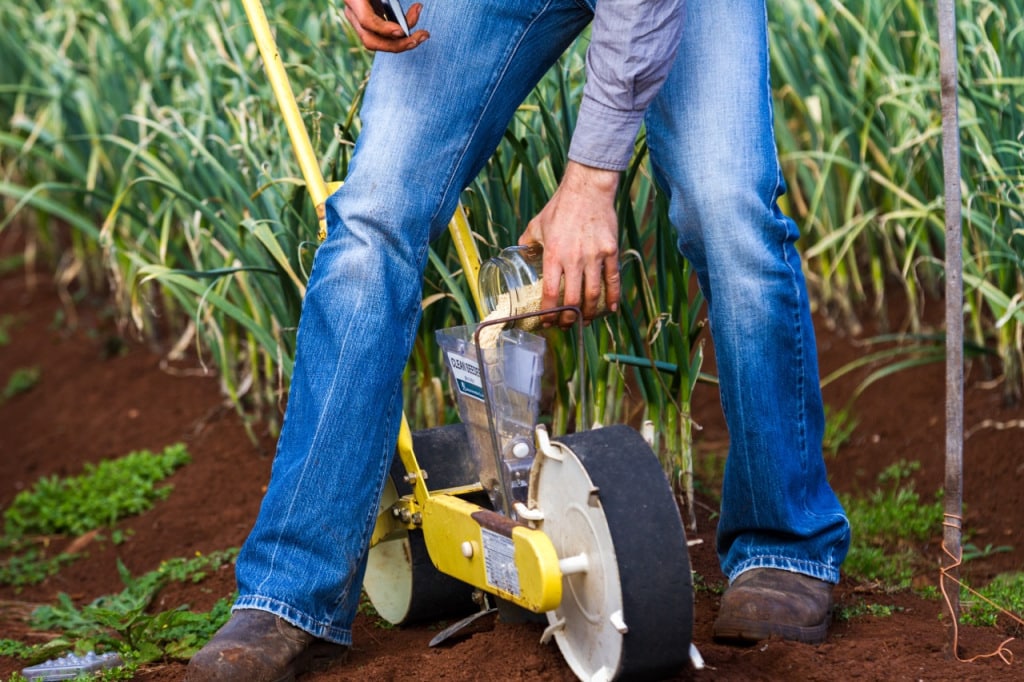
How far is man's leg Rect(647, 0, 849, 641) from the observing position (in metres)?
1.93

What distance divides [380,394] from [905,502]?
149 cm

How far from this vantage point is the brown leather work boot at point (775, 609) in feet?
6.48

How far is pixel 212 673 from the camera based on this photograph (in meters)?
1.83

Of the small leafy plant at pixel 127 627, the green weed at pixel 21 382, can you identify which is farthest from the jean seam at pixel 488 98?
the green weed at pixel 21 382

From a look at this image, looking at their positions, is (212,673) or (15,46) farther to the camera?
(15,46)

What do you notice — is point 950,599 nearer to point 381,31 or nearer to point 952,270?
point 952,270

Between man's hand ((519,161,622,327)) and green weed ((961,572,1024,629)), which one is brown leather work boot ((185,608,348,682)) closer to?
man's hand ((519,161,622,327))

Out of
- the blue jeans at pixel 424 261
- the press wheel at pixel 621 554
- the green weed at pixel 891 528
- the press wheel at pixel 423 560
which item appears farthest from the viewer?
the green weed at pixel 891 528

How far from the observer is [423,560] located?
2172mm

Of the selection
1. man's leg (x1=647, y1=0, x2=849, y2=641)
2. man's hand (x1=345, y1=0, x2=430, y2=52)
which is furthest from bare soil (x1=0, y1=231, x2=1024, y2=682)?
man's hand (x1=345, y1=0, x2=430, y2=52)

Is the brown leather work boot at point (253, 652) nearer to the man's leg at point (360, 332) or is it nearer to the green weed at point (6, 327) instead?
the man's leg at point (360, 332)

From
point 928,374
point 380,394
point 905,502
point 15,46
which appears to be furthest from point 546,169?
point 15,46

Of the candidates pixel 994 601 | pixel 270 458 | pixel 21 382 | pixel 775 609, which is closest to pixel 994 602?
pixel 994 601

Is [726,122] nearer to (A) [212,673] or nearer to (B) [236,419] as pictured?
(A) [212,673]
